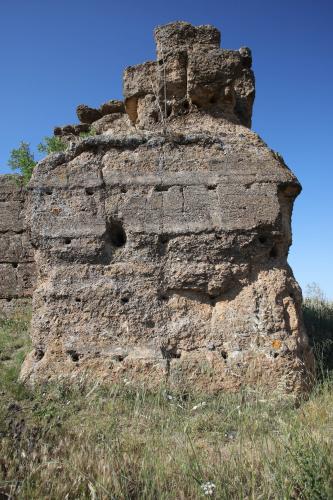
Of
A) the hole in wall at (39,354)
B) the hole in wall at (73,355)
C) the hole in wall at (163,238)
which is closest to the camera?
the hole in wall at (73,355)

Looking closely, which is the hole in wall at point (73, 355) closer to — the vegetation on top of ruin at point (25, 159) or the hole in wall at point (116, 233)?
the hole in wall at point (116, 233)

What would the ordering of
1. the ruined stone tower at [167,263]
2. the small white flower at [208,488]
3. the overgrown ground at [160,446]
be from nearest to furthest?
the small white flower at [208,488] < the overgrown ground at [160,446] < the ruined stone tower at [167,263]

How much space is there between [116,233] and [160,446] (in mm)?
2571

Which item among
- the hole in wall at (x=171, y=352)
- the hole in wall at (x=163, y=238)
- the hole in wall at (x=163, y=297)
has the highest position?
the hole in wall at (x=163, y=238)

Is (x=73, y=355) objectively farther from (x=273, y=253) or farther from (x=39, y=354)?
(x=273, y=253)

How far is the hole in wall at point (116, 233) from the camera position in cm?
505

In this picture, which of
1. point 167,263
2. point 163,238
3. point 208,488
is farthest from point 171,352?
point 208,488

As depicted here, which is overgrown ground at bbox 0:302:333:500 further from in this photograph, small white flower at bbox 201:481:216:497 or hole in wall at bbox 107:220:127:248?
hole in wall at bbox 107:220:127:248

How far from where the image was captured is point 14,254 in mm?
8445

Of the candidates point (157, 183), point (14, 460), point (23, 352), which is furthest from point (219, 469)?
point (23, 352)

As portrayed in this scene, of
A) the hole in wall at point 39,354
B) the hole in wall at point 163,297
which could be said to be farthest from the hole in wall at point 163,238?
the hole in wall at point 39,354

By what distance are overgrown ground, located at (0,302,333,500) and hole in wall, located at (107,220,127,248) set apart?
1564 mm

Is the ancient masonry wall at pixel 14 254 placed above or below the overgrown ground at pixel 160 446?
above

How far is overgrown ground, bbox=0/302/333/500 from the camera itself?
261 centimetres
